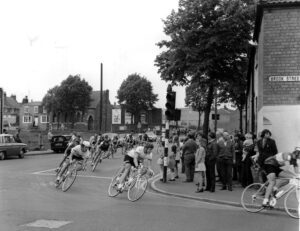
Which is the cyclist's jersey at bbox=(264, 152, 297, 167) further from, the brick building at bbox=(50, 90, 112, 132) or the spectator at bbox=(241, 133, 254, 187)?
the brick building at bbox=(50, 90, 112, 132)

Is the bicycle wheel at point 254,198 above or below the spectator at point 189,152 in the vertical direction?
below

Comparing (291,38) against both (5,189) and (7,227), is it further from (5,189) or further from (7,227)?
(7,227)

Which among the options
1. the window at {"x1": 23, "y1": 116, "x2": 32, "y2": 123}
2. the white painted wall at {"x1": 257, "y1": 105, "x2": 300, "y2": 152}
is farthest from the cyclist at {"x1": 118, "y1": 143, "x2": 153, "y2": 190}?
the window at {"x1": 23, "y1": 116, "x2": 32, "y2": 123}

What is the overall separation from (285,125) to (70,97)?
63.5m

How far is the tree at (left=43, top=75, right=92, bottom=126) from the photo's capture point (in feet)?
247

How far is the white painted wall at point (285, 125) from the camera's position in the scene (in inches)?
592

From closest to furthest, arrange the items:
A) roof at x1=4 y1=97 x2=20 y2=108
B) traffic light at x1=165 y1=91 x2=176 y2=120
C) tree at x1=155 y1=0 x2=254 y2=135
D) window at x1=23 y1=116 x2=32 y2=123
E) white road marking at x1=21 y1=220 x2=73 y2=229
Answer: white road marking at x1=21 y1=220 x2=73 y2=229
traffic light at x1=165 y1=91 x2=176 y2=120
tree at x1=155 y1=0 x2=254 y2=135
window at x1=23 y1=116 x2=32 y2=123
roof at x1=4 y1=97 x2=20 y2=108

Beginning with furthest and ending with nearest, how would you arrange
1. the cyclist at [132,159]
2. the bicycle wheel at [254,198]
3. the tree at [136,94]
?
1. the tree at [136,94]
2. the cyclist at [132,159]
3. the bicycle wheel at [254,198]

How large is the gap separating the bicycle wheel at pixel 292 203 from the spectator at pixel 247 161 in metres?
3.90

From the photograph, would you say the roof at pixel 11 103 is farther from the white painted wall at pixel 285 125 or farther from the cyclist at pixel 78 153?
the cyclist at pixel 78 153

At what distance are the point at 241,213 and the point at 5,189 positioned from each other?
6.61m

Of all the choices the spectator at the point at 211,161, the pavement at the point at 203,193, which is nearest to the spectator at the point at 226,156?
the spectator at the point at 211,161

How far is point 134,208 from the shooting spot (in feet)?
30.9

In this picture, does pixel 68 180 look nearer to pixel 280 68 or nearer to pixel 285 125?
pixel 285 125
